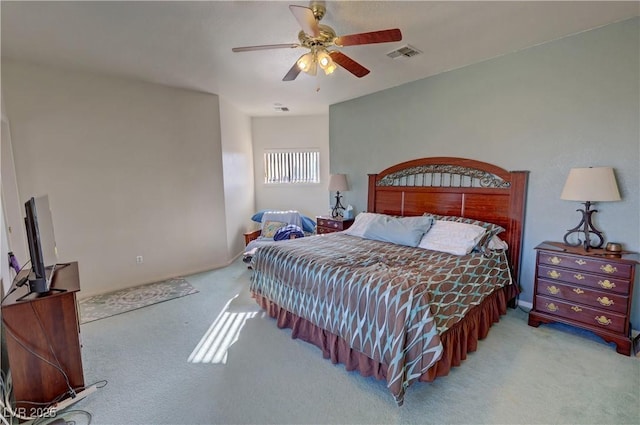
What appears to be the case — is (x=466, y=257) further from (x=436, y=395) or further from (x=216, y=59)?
(x=216, y=59)

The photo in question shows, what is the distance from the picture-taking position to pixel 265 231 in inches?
195

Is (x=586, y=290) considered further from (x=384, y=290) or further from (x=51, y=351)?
(x=51, y=351)

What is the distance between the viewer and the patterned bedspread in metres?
1.85

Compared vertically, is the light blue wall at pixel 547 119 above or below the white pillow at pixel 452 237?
above

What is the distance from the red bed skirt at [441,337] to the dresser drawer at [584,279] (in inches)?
18.4

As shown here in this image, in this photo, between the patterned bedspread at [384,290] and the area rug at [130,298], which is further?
the area rug at [130,298]

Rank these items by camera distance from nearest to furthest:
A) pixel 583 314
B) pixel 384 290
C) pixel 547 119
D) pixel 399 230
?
pixel 384 290 < pixel 583 314 < pixel 547 119 < pixel 399 230

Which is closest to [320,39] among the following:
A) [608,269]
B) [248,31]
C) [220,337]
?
[248,31]

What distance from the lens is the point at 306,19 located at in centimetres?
190

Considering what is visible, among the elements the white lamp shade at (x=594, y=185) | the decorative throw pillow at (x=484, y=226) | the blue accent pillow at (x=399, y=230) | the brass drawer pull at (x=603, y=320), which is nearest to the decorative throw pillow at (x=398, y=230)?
the blue accent pillow at (x=399, y=230)

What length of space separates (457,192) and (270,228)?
293 cm

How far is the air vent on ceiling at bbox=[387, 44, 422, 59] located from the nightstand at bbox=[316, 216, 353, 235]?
7.78 feet

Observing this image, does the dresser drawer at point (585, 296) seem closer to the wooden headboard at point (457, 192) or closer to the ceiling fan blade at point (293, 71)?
the wooden headboard at point (457, 192)

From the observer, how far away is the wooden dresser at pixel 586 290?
2.33 metres
